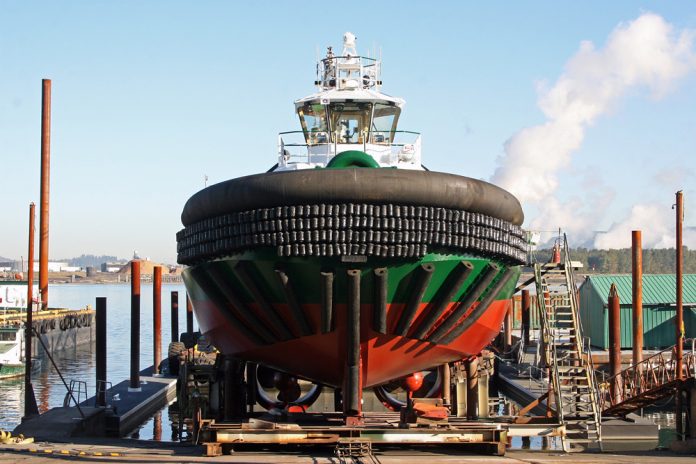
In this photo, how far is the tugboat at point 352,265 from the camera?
34.4ft

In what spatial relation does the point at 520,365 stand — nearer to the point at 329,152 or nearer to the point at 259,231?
the point at 329,152

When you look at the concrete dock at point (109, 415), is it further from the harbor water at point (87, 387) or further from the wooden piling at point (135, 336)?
the harbor water at point (87, 387)

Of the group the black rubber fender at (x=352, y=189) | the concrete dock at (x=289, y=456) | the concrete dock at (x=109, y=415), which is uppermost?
the black rubber fender at (x=352, y=189)

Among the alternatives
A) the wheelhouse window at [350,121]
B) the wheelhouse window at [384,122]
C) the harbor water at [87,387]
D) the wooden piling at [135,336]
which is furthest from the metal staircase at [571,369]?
the wooden piling at [135,336]

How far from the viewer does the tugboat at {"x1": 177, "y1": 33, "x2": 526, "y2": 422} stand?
10.5m

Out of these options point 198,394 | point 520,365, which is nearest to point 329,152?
point 198,394

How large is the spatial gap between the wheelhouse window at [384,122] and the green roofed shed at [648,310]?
20894mm

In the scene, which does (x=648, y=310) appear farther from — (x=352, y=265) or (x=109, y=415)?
(x=352, y=265)

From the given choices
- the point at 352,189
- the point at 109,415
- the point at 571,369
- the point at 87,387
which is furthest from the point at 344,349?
the point at 87,387

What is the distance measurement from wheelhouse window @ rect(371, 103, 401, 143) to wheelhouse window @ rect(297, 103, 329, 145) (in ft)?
2.92

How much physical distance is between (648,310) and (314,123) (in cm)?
2342

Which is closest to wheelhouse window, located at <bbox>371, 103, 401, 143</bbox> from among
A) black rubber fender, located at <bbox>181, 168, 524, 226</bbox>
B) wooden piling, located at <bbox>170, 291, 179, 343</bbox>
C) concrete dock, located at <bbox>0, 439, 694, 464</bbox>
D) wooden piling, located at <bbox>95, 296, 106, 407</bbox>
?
black rubber fender, located at <bbox>181, 168, 524, 226</bbox>

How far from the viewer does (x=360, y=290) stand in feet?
35.1

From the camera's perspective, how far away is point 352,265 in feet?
34.6
